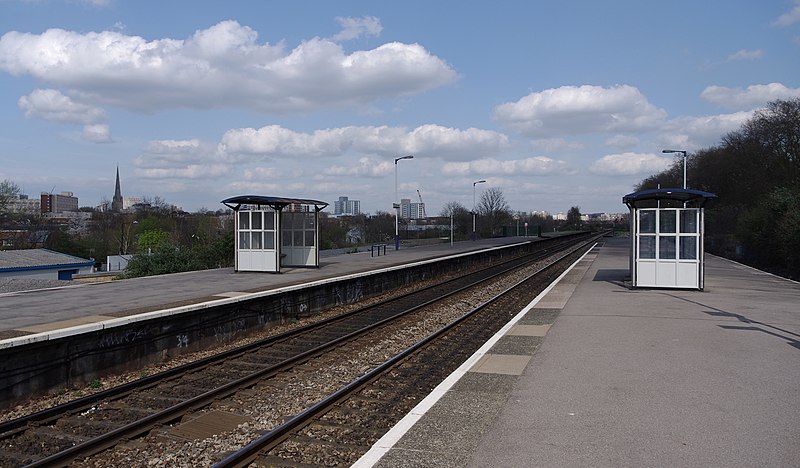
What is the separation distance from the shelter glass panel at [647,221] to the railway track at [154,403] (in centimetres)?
973

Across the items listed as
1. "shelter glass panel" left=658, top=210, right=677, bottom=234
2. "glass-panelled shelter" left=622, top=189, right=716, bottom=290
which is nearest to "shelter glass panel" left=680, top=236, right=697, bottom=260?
"glass-panelled shelter" left=622, top=189, right=716, bottom=290

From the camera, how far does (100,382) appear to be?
354 inches

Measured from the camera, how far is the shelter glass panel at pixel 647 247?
17.7 meters

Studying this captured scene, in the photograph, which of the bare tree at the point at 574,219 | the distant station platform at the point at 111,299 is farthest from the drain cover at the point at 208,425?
the bare tree at the point at 574,219

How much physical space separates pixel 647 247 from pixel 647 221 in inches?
31.4

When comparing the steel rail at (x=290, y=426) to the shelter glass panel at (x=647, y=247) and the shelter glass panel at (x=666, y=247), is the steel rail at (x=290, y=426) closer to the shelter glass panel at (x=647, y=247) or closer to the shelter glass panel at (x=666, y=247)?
the shelter glass panel at (x=647, y=247)

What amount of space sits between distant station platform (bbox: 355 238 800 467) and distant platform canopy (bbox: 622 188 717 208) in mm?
5334

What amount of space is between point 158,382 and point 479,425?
509 cm

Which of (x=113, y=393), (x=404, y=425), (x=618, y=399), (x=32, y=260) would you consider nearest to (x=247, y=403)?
(x=113, y=393)

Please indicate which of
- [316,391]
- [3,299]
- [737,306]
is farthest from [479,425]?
[3,299]

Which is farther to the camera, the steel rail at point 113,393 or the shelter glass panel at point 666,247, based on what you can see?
the shelter glass panel at point 666,247

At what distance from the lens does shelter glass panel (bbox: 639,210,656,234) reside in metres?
17.5

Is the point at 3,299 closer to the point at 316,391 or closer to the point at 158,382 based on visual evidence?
the point at 158,382

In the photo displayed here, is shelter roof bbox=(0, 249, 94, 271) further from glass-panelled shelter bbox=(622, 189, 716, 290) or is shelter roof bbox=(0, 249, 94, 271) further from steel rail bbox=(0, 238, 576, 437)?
glass-panelled shelter bbox=(622, 189, 716, 290)
